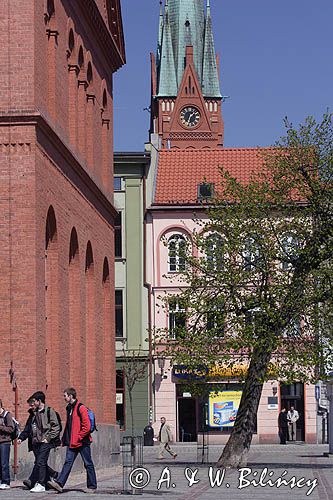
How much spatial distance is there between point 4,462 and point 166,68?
380 feet

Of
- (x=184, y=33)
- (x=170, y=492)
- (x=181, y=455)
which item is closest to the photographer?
(x=170, y=492)

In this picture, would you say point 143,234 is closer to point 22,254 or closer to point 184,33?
point 22,254

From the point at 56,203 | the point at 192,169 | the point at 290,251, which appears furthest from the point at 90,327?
the point at 192,169

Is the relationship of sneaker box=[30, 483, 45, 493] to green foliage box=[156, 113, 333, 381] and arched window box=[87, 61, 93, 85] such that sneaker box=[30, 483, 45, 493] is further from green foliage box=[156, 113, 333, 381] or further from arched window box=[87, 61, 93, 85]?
arched window box=[87, 61, 93, 85]

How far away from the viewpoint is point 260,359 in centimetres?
3600

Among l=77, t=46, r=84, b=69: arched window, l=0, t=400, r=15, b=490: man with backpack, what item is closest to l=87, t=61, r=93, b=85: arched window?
l=77, t=46, r=84, b=69: arched window

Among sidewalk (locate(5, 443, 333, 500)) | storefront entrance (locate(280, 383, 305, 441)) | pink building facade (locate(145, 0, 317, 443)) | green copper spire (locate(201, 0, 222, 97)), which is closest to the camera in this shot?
sidewalk (locate(5, 443, 333, 500))

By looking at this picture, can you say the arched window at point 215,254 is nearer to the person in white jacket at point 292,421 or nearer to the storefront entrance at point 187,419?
the person in white jacket at point 292,421

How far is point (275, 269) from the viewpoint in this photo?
37000 mm

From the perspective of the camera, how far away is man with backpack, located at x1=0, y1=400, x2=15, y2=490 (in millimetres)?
24578

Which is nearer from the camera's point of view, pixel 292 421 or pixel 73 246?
pixel 73 246

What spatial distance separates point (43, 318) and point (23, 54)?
5.63 m

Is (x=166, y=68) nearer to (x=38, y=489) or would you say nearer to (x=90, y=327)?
(x=90, y=327)

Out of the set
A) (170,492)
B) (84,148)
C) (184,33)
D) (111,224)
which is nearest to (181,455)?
(111,224)
